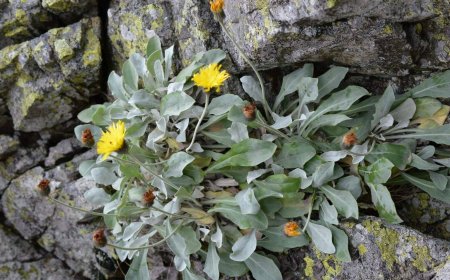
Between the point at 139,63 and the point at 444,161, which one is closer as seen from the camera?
the point at 444,161

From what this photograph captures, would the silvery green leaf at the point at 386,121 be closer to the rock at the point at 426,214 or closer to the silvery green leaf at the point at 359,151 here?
the silvery green leaf at the point at 359,151

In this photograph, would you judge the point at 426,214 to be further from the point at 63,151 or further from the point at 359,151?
the point at 63,151

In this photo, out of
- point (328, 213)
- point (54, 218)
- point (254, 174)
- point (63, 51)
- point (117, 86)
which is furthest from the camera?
point (54, 218)

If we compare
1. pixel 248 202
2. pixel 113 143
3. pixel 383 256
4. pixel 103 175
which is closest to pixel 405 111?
pixel 383 256

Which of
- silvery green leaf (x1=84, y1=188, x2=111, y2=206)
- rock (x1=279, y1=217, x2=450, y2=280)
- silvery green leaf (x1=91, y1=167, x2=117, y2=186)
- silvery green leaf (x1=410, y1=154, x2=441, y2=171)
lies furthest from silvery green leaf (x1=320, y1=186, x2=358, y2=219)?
silvery green leaf (x1=84, y1=188, x2=111, y2=206)

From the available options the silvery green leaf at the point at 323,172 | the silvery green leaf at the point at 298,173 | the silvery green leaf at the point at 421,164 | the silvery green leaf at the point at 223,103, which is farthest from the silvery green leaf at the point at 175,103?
the silvery green leaf at the point at 421,164
